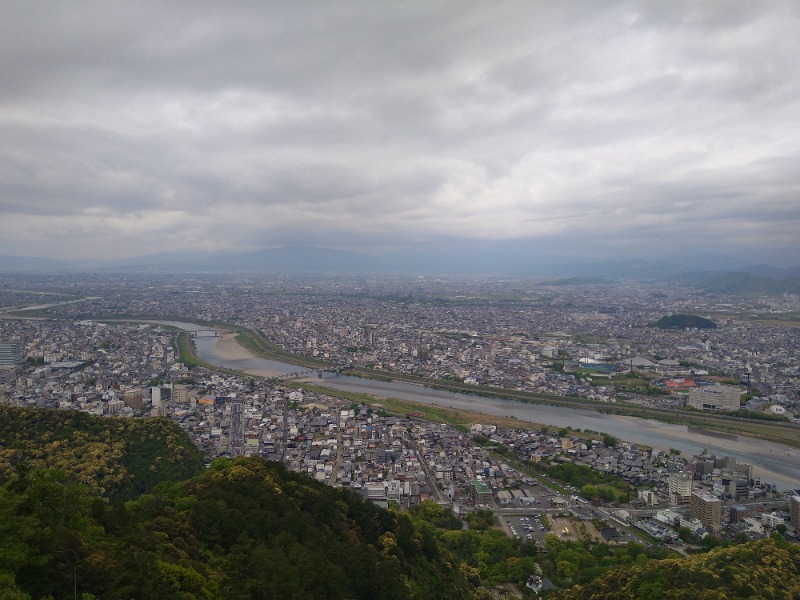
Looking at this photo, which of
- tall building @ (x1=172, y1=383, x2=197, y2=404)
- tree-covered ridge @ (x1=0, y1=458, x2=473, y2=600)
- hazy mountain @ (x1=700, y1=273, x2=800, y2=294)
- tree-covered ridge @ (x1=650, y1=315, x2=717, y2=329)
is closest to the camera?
tree-covered ridge @ (x1=0, y1=458, x2=473, y2=600)

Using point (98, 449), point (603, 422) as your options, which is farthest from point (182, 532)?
point (603, 422)

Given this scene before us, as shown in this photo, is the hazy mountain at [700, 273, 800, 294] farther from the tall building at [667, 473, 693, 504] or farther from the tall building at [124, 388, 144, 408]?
the tall building at [124, 388, 144, 408]

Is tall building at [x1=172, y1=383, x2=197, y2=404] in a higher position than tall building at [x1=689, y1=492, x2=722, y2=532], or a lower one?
higher

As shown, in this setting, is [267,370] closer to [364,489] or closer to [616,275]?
[364,489]

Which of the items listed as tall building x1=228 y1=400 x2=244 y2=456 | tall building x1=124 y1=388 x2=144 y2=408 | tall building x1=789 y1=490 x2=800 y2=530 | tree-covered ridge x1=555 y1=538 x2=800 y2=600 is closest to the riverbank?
tall building x1=789 y1=490 x2=800 y2=530

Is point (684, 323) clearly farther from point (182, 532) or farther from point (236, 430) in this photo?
Answer: point (182, 532)

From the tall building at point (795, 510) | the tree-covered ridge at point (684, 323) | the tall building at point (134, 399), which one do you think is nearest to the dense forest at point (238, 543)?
the tall building at point (795, 510)
